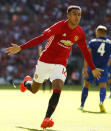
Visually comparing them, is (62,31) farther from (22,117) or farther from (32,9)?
(32,9)

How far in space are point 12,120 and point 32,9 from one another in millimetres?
21782

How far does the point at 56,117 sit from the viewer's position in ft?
25.8

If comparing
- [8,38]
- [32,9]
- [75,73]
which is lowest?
[75,73]

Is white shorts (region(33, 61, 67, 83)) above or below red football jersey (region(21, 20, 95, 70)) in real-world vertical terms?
below

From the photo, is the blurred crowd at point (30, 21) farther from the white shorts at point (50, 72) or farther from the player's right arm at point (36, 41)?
the player's right arm at point (36, 41)

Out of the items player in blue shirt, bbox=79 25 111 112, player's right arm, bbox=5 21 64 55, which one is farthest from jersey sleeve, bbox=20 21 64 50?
player in blue shirt, bbox=79 25 111 112

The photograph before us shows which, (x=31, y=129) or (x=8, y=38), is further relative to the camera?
(x=8, y=38)

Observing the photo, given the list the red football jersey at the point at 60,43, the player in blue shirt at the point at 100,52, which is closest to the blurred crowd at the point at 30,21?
the player in blue shirt at the point at 100,52

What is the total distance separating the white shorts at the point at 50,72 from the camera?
657cm

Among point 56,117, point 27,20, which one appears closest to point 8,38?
point 27,20

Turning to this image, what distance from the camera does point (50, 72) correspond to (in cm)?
673

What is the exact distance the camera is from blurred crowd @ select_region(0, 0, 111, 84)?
25.8 meters

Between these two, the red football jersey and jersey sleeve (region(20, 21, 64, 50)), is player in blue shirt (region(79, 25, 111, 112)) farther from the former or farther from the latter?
jersey sleeve (region(20, 21, 64, 50))

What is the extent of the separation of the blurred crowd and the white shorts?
18.2 m
